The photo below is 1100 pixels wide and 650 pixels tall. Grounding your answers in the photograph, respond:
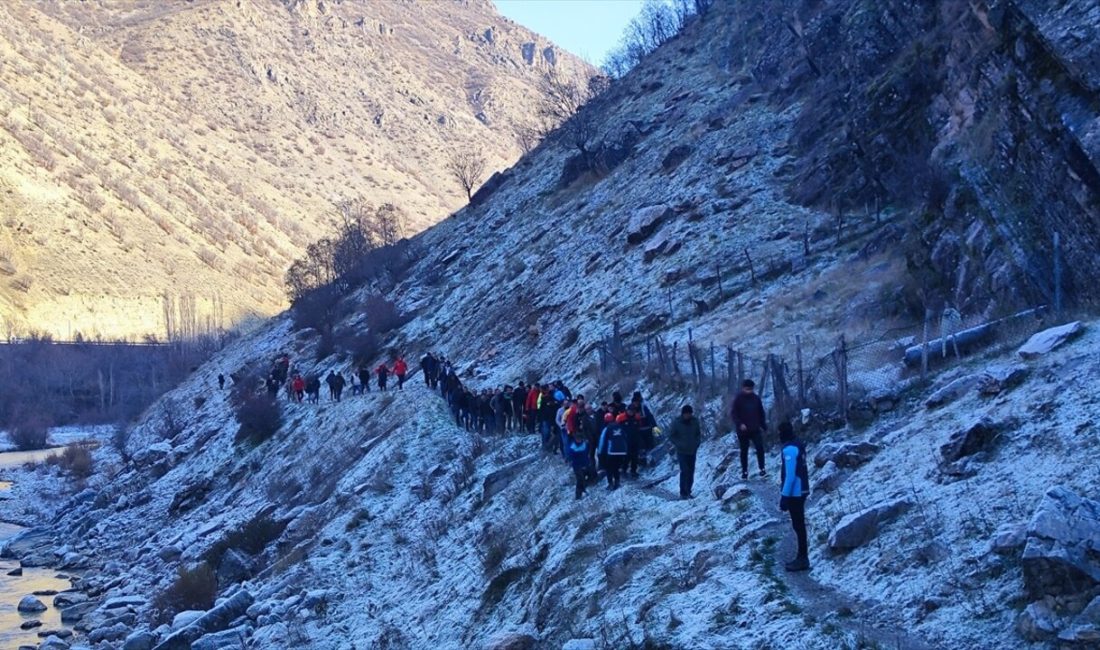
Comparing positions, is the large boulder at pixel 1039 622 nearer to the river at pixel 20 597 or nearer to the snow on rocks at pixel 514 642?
the snow on rocks at pixel 514 642

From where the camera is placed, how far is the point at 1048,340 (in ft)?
45.6

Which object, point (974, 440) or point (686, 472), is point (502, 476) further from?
point (974, 440)

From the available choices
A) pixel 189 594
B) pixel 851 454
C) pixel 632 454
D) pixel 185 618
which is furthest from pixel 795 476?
pixel 189 594

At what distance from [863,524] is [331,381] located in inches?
1202

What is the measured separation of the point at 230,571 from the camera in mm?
25812

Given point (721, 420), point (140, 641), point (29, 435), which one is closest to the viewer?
point (721, 420)

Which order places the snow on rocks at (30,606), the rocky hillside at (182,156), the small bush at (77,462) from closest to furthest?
the snow on rocks at (30,606) < the small bush at (77,462) < the rocky hillside at (182,156)

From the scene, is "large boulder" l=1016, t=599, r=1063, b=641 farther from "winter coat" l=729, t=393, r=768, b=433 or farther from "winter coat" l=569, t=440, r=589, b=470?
"winter coat" l=569, t=440, r=589, b=470

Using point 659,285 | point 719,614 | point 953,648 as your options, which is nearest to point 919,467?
point 719,614

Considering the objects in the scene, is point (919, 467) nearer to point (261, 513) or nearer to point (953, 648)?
point (953, 648)

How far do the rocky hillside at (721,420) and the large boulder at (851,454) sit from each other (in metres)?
0.07

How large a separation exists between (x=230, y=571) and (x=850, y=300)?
14313mm

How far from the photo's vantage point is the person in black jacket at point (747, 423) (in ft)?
50.6

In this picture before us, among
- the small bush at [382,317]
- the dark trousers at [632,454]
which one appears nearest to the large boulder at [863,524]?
the dark trousers at [632,454]
